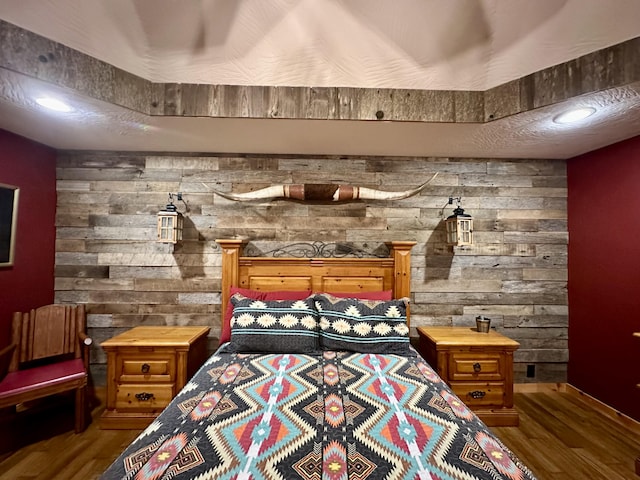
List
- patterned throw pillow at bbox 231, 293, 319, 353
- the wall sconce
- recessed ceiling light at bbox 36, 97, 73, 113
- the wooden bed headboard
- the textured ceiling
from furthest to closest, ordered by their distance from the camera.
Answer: the wooden bed headboard
the wall sconce
patterned throw pillow at bbox 231, 293, 319, 353
recessed ceiling light at bbox 36, 97, 73, 113
the textured ceiling

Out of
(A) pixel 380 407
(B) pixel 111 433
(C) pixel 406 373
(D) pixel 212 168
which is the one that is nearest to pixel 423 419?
(A) pixel 380 407

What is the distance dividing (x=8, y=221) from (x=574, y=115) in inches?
171

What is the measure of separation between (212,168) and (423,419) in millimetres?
2559

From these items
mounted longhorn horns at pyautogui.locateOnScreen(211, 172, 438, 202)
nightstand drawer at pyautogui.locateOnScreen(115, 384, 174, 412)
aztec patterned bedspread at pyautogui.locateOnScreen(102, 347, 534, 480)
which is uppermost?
mounted longhorn horns at pyautogui.locateOnScreen(211, 172, 438, 202)

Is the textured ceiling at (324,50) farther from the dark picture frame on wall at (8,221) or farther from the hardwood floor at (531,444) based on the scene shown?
the hardwood floor at (531,444)

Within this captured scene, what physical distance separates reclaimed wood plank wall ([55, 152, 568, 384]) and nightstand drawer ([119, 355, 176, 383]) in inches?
20.3

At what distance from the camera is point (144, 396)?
6.94 feet

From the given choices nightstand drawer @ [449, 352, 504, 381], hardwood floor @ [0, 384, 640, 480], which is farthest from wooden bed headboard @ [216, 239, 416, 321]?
hardwood floor @ [0, 384, 640, 480]

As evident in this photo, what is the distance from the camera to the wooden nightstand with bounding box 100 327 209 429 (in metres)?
2.10

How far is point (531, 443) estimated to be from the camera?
2.00 m

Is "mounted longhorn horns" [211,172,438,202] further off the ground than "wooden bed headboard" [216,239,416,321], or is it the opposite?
"mounted longhorn horns" [211,172,438,202]

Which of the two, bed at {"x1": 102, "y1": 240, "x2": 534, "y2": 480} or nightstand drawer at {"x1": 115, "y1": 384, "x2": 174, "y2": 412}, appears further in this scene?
nightstand drawer at {"x1": 115, "y1": 384, "x2": 174, "y2": 412}

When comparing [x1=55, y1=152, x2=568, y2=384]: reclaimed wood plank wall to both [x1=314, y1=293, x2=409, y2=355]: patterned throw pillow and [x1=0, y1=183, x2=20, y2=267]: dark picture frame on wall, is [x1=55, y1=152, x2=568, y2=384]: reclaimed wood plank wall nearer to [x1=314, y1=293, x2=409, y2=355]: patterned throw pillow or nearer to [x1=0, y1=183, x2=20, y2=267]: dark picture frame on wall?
[x1=0, y1=183, x2=20, y2=267]: dark picture frame on wall

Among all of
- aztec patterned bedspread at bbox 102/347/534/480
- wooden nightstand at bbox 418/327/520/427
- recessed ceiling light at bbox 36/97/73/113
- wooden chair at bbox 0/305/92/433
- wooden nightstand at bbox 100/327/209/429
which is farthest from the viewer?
wooden nightstand at bbox 418/327/520/427
